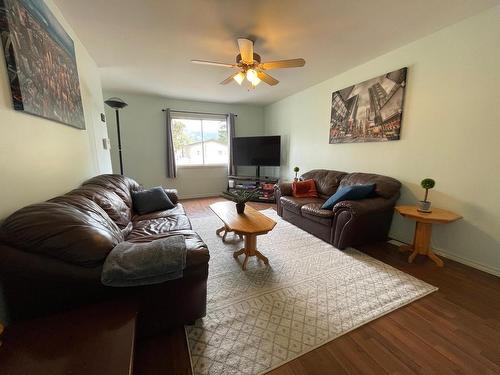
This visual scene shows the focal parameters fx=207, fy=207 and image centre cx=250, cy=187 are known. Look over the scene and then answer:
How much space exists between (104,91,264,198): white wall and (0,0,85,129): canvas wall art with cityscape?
103 inches

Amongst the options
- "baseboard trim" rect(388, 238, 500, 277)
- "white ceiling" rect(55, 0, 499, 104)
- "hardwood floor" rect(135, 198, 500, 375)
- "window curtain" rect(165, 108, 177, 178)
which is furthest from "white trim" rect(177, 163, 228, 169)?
"baseboard trim" rect(388, 238, 500, 277)

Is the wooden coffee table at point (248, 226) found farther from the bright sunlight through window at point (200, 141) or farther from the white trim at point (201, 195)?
the bright sunlight through window at point (200, 141)

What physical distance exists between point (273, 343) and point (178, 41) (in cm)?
303


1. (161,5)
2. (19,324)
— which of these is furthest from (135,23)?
(19,324)

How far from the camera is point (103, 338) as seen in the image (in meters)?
0.87

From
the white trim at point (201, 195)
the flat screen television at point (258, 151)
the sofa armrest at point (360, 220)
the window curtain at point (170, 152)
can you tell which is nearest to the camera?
the sofa armrest at point (360, 220)

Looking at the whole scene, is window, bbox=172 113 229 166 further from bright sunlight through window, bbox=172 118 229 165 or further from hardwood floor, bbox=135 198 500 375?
hardwood floor, bbox=135 198 500 375

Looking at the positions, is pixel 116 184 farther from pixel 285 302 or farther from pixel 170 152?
pixel 170 152

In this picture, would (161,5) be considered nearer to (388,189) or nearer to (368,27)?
(368,27)

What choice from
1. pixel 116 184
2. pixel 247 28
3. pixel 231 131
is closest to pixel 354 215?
pixel 247 28

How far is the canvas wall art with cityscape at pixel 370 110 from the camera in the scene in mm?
2648

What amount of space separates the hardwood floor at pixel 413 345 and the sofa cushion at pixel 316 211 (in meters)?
1.14

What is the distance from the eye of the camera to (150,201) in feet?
9.05

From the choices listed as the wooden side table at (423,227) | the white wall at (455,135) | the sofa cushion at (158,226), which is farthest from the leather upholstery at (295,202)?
the sofa cushion at (158,226)
